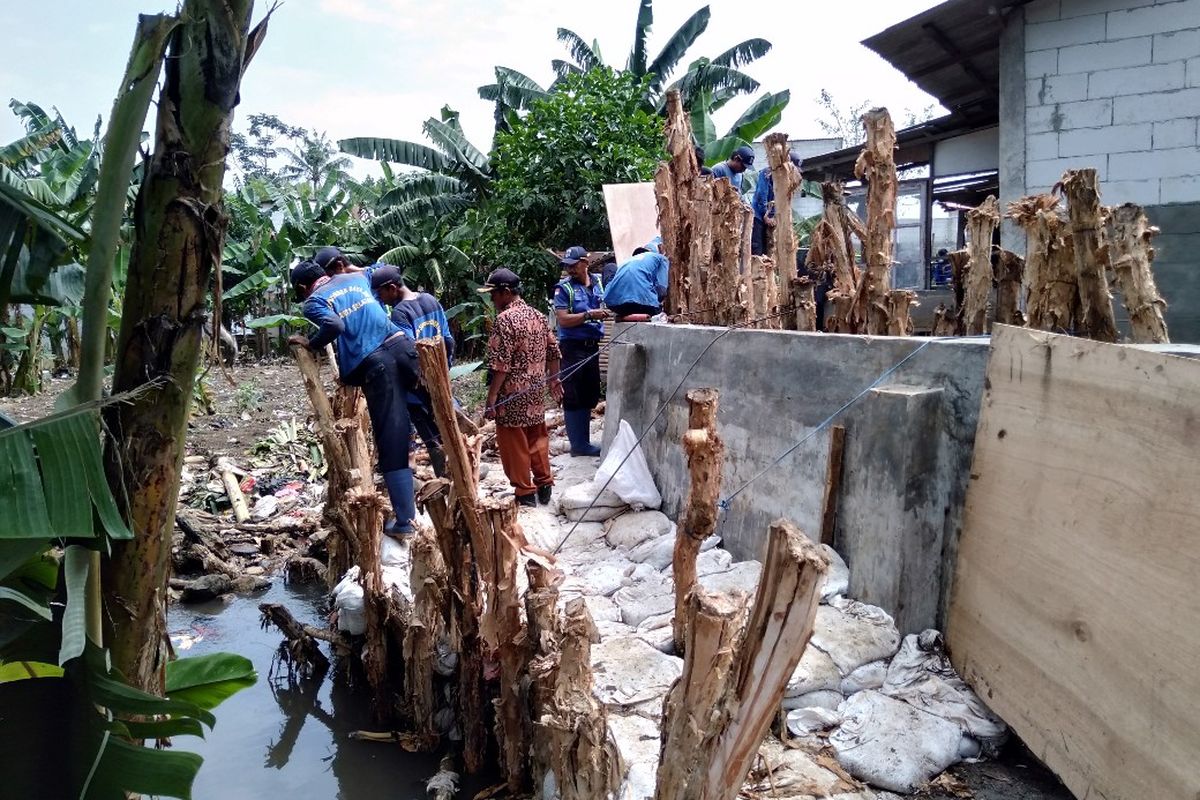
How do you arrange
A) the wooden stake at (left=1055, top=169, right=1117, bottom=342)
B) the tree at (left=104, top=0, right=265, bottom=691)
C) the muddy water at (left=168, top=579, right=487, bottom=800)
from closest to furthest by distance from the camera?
the tree at (left=104, top=0, right=265, bottom=691) → the wooden stake at (left=1055, top=169, right=1117, bottom=342) → the muddy water at (left=168, top=579, right=487, bottom=800)

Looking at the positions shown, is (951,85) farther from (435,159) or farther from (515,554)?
(435,159)

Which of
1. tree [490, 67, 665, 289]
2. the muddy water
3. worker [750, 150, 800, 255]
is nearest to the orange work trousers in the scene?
the muddy water

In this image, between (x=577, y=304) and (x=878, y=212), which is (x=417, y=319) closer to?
(x=577, y=304)

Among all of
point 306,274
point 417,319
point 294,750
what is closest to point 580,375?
point 417,319

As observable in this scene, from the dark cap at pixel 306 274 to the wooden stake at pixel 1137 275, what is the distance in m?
4.80

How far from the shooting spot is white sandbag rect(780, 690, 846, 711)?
3.09 meters

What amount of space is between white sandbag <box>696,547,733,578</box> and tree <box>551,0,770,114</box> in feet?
43.3

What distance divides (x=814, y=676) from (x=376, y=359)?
3.57m

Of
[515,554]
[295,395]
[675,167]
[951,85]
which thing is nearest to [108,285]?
[515,554]

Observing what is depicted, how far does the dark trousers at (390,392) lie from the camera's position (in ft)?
18.2

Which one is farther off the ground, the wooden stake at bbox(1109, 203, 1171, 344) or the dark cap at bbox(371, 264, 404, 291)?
the dark cap at bbox(371, 264, 404, 291)

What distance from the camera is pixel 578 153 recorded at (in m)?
11.1

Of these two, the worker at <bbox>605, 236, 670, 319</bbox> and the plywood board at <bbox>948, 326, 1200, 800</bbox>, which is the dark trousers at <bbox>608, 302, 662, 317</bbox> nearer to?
the worker at <bbox>605, 236, 670, 319</bbox>

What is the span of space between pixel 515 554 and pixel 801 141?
19957 mm
